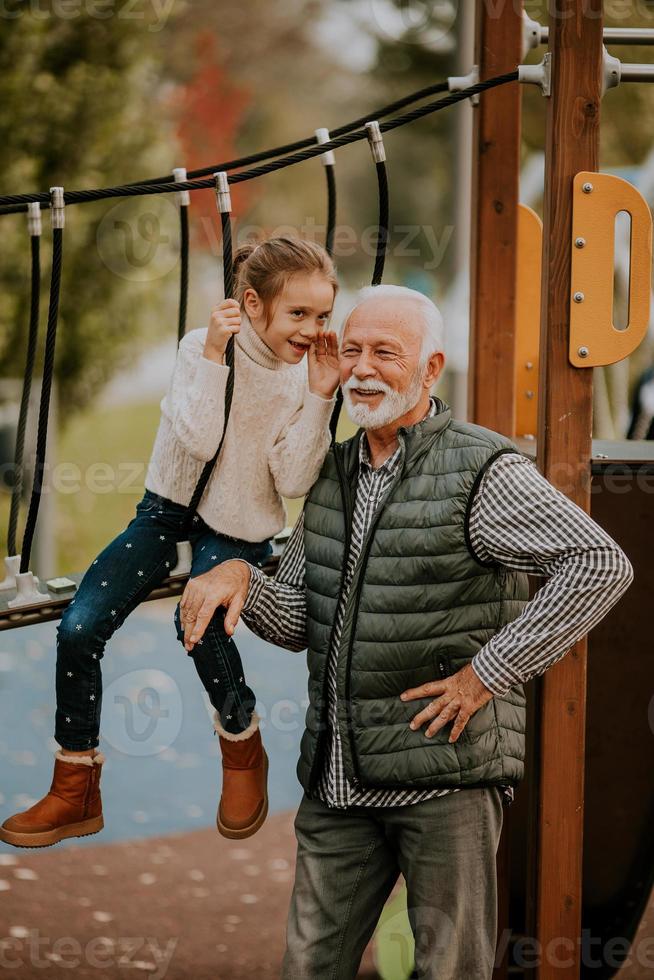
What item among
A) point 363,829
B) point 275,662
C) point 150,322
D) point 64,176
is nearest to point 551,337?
point 363,829

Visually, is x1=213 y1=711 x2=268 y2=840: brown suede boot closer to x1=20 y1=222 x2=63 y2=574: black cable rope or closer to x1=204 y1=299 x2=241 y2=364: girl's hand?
x1=20 y1=222 x2=63 y2=574: black cable rope

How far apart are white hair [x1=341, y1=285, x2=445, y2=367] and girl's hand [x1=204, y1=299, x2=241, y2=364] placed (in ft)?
0.74

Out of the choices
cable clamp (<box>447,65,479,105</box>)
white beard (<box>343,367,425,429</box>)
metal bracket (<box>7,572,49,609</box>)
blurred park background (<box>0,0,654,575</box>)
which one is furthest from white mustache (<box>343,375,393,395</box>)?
blurred park background (<box>0,0,654,575</box>)

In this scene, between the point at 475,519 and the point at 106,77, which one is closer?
the point at 475,519

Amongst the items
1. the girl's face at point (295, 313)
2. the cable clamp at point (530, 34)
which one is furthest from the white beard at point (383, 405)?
the cable clamp at point (530, 34)

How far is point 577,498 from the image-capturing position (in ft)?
8.94

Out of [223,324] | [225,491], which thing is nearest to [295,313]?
[223,324]

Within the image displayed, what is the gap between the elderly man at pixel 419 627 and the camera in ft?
7.54

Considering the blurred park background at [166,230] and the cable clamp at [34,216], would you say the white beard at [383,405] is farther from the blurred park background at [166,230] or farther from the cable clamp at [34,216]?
the blurred park background at [166,230]

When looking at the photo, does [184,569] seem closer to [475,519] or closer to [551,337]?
→ [475,519]

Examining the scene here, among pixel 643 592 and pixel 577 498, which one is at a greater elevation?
pixel 577 498

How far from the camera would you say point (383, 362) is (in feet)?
7.83

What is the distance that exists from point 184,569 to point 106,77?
7.28 metres

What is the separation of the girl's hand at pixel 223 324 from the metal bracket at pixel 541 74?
874 mm
